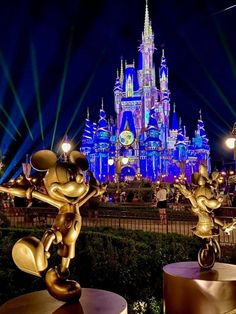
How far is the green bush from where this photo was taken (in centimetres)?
652

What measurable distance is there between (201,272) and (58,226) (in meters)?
1.79

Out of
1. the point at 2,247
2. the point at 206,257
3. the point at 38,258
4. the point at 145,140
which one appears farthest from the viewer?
the point at 145,140

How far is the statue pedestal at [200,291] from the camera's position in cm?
341

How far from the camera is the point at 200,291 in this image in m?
3.42

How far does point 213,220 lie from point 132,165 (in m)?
51.8

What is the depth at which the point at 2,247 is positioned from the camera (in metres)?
8.29

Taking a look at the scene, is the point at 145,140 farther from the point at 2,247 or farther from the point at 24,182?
the point at 24,182

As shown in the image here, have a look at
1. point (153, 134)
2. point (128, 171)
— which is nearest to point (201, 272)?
point (153, 134)

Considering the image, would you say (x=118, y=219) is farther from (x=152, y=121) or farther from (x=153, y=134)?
(x=152, y=121)

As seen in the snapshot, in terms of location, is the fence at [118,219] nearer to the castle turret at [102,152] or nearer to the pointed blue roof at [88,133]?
the castle turret at [102,152]

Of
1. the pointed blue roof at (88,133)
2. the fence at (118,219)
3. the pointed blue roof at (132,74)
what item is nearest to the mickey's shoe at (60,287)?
the fence at (118,219)

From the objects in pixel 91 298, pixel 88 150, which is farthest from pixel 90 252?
pixel 88 150

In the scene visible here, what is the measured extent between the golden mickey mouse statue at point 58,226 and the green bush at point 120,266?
3.48 m

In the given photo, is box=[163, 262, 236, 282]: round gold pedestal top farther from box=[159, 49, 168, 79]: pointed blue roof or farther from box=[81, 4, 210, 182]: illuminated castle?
box=[159, 49, 168, 79]: pointed blue roof
